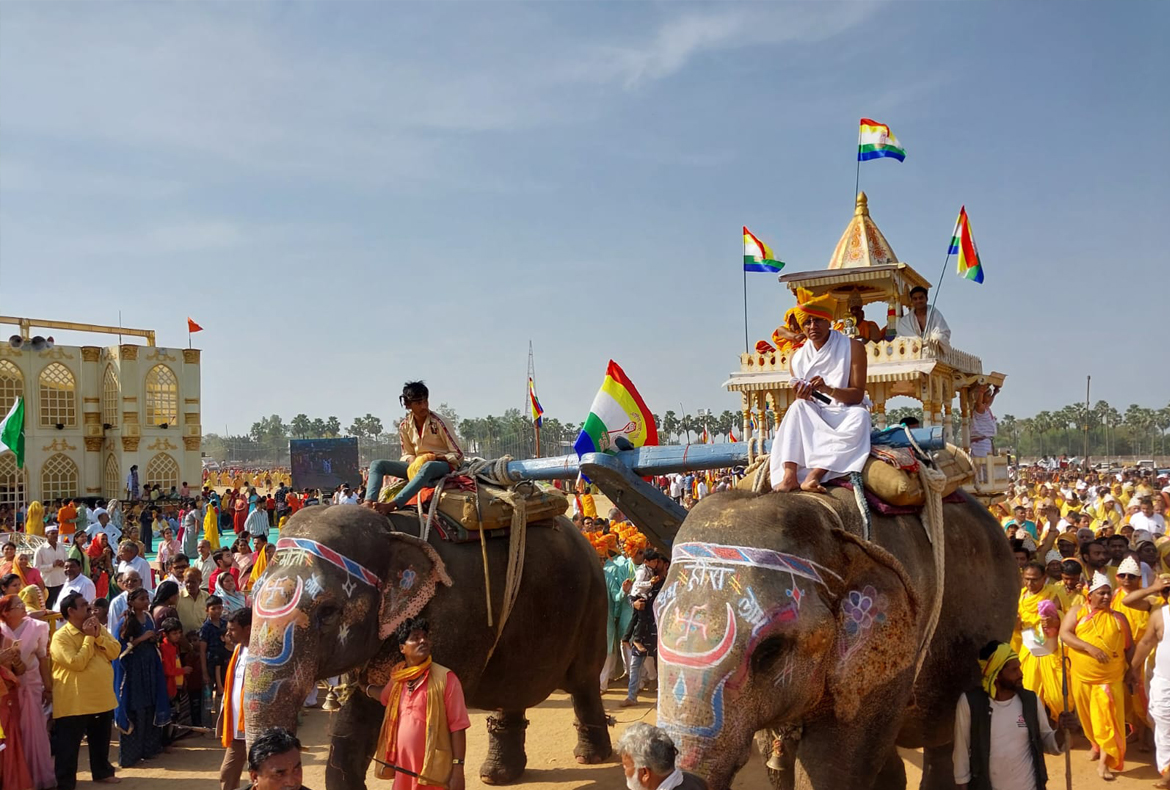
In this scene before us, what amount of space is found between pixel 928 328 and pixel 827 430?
Answer: 1132 cm

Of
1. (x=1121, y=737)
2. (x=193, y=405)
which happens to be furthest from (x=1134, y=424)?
(x=1121, y=737)

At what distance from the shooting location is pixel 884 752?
14.2 ft

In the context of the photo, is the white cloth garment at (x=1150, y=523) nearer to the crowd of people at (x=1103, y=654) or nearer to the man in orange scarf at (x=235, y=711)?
the crowd of people at (x=1103, y=654)

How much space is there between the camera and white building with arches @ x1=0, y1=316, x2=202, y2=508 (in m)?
34.0

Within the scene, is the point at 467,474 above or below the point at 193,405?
below

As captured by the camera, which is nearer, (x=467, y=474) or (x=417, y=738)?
(x=417, y=738)

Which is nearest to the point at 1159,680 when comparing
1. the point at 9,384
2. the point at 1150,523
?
the point at 1150,523

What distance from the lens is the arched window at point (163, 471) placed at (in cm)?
3588

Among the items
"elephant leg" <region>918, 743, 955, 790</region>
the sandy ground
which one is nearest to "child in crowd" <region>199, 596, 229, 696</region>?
the sandy ground

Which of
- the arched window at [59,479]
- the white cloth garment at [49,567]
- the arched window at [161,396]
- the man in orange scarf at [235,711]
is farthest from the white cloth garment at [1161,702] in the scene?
the arched window at [59,479]

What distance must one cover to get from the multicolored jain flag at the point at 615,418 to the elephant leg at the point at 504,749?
6.82 feet

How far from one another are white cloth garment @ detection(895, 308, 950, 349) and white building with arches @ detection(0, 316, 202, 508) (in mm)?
29360

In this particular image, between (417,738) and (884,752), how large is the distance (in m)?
2.27

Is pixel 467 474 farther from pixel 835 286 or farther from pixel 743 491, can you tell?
pixel 835 286
